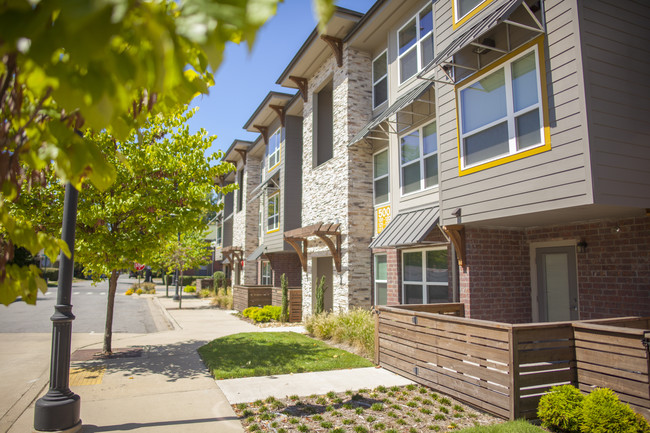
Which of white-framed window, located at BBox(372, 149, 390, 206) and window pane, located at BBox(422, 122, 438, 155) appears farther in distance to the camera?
white-framed window, located at BBox(372, 149, 390, 206)

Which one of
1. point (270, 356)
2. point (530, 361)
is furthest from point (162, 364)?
point (530, 361)

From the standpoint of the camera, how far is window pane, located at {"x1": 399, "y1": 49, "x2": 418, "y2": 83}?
12438 mm

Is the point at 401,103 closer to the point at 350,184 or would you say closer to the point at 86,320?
the point at 350,184

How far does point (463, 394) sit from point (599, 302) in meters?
3.47

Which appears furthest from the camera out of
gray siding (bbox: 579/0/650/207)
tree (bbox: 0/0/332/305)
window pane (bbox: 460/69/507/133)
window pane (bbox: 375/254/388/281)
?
window pane (bbox: 375/254/388/281)

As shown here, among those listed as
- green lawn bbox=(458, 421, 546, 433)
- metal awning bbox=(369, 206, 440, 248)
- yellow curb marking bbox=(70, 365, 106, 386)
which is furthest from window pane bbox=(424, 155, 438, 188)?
yellow curb marking bbox=(70, 365, 106, 386)

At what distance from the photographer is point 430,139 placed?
11594 millimetres

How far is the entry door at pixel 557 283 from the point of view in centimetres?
873

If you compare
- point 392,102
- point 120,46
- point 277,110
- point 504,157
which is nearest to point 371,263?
point 392,102

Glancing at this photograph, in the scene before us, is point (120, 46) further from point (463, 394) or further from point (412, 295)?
point (412, 295)

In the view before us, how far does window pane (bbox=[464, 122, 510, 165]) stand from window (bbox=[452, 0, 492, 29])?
2.59 meters

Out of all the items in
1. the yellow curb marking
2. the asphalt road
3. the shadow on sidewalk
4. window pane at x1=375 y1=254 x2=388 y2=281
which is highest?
window pane at x1=375 y1=254 x2=388 y2=281

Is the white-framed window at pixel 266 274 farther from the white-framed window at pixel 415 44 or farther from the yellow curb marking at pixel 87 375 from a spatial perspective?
the yellow curb marking at pixel 87 375

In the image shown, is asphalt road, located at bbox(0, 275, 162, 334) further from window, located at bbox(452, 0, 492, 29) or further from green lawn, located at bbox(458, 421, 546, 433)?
window, located at bbox(452, 0, 492, 29)
